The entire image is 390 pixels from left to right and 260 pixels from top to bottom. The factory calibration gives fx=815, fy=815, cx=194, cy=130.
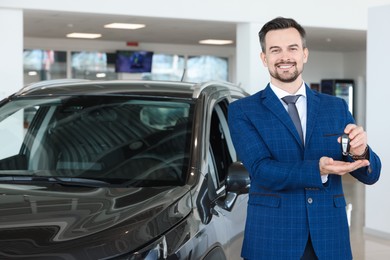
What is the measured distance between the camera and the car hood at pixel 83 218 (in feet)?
8.84

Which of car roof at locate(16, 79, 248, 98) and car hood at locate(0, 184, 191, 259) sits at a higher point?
car roof at locate(16, 79, 248, 98)

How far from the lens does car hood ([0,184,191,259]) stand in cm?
269

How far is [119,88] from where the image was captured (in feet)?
13.8

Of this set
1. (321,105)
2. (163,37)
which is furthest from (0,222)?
(163,37)

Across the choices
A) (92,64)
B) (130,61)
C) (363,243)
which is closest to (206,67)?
(130,61)

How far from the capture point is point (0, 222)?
291 cm

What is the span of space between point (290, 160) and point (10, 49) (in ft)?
31.7

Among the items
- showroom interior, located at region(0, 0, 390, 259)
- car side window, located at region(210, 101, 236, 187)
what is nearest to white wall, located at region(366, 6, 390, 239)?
showroom interior, located at region(0, 0, 390, 259)

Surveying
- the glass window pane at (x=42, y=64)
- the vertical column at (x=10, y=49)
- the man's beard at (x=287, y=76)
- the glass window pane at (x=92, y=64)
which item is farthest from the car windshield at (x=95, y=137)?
the glass window pane at (x=92, y=64)

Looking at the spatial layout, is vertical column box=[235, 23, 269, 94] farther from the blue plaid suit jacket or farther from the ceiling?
the blue plaid suit jacket

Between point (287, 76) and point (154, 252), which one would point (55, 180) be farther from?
point (287, 76)

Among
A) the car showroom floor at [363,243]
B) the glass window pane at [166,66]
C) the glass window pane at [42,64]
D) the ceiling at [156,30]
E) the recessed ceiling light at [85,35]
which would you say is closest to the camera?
the car showroom floor at [363,243]

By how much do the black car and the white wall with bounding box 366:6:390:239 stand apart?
4563mm

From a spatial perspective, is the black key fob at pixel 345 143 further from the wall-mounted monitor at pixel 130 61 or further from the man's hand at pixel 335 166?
the wall-mounted monitor at pixel 130 61
